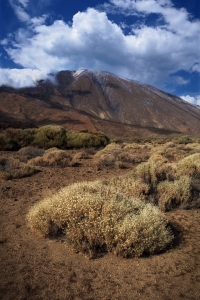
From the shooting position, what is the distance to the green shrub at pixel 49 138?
21344 mm

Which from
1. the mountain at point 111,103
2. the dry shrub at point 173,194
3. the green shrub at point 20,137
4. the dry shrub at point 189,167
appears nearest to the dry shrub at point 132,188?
the dry shrub at point 173,194

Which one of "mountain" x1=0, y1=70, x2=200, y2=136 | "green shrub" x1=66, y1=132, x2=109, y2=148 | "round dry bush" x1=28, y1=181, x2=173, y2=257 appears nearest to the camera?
"round dry bush" x1=28, y1=181, x2=173, y2=257

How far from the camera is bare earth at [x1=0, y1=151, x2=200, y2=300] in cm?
328

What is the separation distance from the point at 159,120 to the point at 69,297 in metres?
161

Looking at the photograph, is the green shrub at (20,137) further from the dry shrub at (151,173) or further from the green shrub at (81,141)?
the dry shrub at (151,173)

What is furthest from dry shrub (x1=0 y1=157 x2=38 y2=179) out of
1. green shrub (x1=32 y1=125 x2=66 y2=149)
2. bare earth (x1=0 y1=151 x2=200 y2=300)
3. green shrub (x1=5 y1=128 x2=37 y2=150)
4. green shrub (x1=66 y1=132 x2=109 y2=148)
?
green shrub (x1=66 y1=132 x2=109 y2=148)

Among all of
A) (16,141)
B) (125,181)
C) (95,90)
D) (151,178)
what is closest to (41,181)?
(125,181)

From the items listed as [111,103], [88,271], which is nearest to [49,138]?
[88,271]

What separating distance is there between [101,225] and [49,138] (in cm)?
1862

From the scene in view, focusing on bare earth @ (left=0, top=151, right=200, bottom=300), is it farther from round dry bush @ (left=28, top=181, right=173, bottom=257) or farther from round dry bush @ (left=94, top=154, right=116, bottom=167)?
round dry bush @ (left=94, top=154, right=116, bottom=167)

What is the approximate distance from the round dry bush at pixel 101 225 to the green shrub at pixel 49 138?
→ 16.6m

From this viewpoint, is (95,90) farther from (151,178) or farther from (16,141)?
(151,178)

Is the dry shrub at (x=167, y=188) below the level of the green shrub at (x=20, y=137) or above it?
below

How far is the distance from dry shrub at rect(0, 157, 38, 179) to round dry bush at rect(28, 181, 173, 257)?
4562 millimetres
